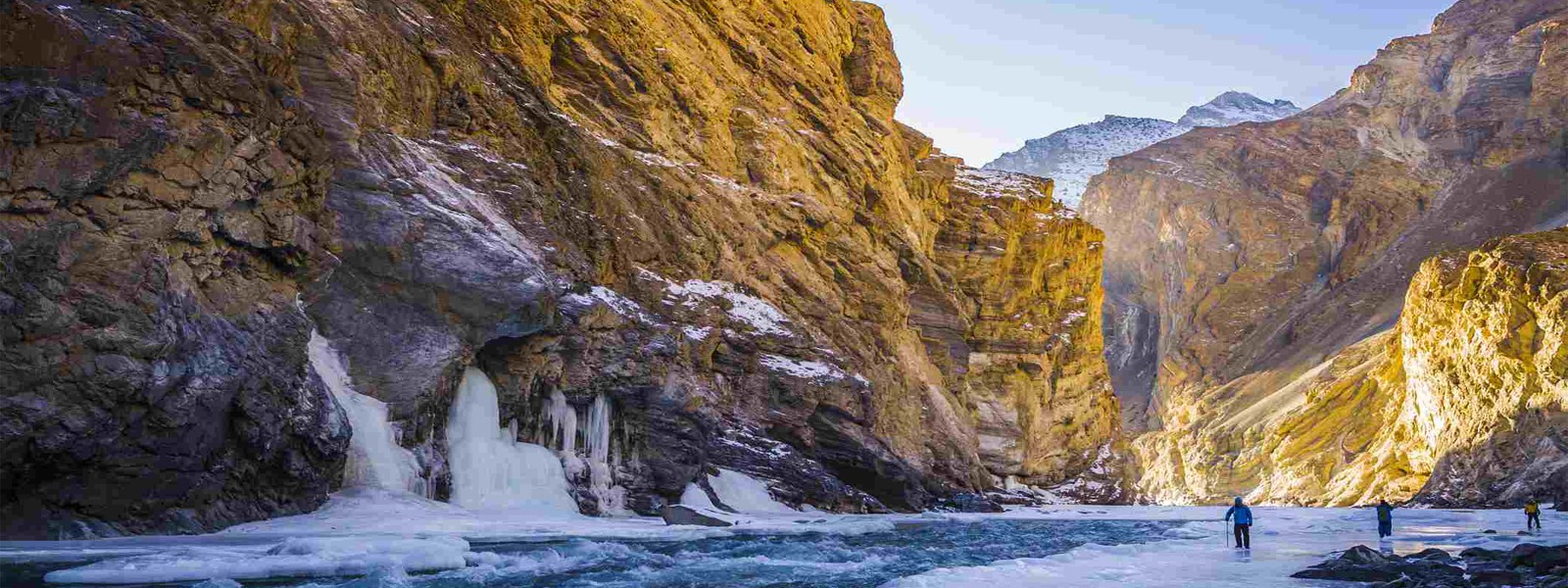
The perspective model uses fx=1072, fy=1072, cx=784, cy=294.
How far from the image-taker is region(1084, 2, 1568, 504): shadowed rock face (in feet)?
467

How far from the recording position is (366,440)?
1075 inches

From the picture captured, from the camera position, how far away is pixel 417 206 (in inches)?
1189

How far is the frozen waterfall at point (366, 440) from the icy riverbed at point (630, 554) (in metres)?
0.97

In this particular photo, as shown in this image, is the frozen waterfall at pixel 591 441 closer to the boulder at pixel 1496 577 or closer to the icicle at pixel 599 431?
the icicle at pixel 599 431

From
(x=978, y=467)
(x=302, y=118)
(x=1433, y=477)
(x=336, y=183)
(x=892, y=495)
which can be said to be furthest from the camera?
(x=1433, y=477)

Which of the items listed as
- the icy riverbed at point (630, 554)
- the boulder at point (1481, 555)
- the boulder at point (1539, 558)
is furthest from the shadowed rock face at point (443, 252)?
the boulder at point (1539, 558)

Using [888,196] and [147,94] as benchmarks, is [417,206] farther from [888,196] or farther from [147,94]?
[888,196]

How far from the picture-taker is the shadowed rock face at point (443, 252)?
19.3m

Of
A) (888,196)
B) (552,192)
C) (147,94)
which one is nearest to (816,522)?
(552,192)

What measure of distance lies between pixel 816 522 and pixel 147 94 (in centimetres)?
2149

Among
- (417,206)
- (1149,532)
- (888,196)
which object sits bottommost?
(1149,532)

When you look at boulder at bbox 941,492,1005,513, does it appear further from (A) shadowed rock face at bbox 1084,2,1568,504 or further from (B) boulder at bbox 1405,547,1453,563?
(A) shadowed rock face at bbox 1084,2,1568,504

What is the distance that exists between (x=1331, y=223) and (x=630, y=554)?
190 meters

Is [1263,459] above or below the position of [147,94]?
below
